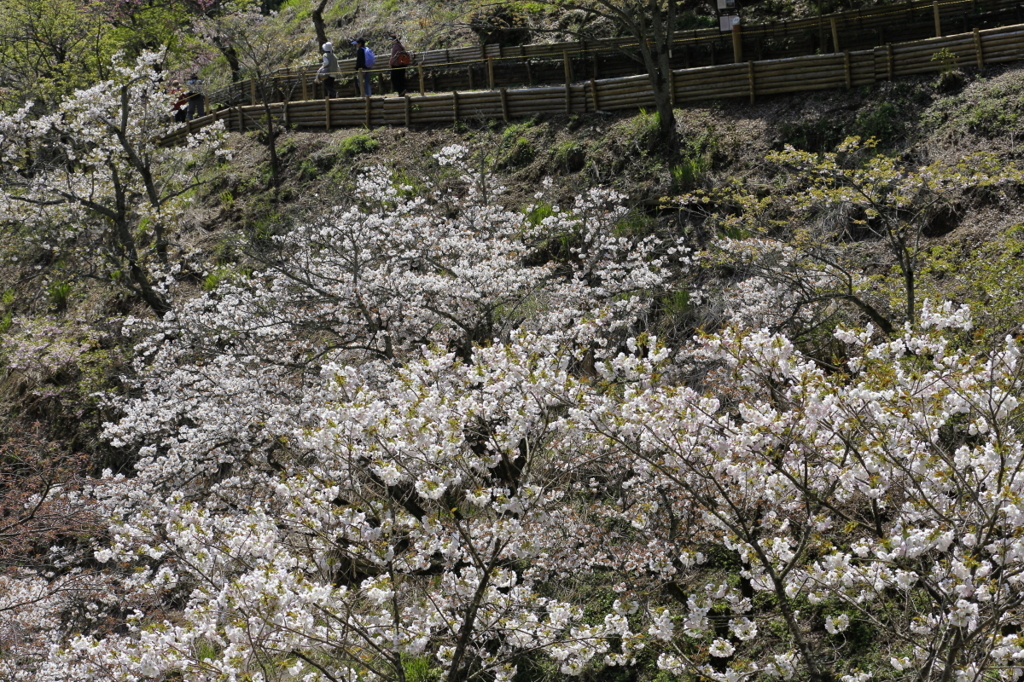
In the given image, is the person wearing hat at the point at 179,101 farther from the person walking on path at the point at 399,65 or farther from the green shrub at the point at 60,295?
the person walking on path at the point at 399,65

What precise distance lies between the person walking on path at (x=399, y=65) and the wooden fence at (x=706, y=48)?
507 mm

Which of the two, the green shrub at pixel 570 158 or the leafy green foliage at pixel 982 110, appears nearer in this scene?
the leafy green foliage at pixel 982 110

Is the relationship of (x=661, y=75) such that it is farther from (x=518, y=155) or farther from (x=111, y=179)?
(x=111, y=179)

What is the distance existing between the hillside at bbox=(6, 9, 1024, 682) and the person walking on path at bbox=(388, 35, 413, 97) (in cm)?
159

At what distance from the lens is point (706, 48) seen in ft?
68.6

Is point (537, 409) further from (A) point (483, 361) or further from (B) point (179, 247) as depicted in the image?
(B) point (179, 247)

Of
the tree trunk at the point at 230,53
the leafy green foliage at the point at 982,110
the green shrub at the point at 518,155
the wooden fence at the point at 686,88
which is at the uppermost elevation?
the tree trunk at the point at 230,53

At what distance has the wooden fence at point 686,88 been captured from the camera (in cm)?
1611

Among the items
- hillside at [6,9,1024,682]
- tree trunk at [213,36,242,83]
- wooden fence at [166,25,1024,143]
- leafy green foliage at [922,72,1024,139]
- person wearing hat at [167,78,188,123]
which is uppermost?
tree trunk at [213,36,242,83]

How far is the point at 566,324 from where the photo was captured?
12.3 m

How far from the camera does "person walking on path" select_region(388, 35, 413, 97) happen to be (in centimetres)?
2348

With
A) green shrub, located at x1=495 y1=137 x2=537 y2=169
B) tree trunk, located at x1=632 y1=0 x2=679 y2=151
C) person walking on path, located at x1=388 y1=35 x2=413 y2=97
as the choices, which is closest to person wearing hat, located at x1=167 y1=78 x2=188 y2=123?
person walking on path, located at x1=388 y1=35 x2=413 y2=97

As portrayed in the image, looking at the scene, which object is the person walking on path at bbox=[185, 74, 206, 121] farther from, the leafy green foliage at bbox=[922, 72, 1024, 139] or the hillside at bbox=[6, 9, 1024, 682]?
the leafy green foliage at bbox=[922, 72, 1024, 139]

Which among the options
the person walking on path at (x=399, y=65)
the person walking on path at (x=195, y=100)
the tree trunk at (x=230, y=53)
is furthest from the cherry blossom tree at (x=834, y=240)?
the person walking on path at (x=195, y=100)
